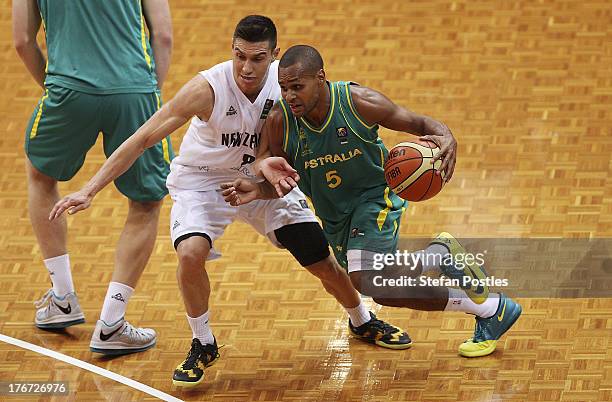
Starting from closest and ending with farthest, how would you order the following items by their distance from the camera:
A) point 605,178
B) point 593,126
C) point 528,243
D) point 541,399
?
point 541,399, point 528,243, point 605,178, point 593,126

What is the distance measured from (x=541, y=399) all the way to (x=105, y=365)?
2.06 metres

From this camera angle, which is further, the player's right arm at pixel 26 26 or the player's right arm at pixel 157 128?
the player's right arm at pixel 26 26

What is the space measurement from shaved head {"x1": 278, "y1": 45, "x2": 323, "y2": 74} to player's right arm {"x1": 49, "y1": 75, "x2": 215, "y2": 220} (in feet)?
1.45

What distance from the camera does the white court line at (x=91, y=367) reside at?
17.9 feet

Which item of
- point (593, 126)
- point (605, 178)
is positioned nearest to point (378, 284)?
point (605, 178)

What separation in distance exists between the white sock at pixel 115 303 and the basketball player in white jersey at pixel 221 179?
0.42 metres

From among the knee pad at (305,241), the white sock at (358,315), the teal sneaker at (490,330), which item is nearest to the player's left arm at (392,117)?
the knee pad at (305,241)

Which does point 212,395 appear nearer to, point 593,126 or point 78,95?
point 78,95

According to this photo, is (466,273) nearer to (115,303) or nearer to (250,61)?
(250,61)

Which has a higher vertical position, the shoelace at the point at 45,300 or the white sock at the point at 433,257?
the white sock at the point at 433,257

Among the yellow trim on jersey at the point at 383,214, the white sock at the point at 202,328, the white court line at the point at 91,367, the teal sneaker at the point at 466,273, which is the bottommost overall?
the white court line at the point at 91,367

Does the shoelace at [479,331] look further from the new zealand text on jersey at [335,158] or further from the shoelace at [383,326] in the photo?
the new zealand text on jersey at [335,158]

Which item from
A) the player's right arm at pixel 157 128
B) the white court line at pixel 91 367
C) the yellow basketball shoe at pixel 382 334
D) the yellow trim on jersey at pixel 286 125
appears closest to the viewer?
the player's right arm at pixel 157 128

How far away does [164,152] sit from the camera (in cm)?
596
